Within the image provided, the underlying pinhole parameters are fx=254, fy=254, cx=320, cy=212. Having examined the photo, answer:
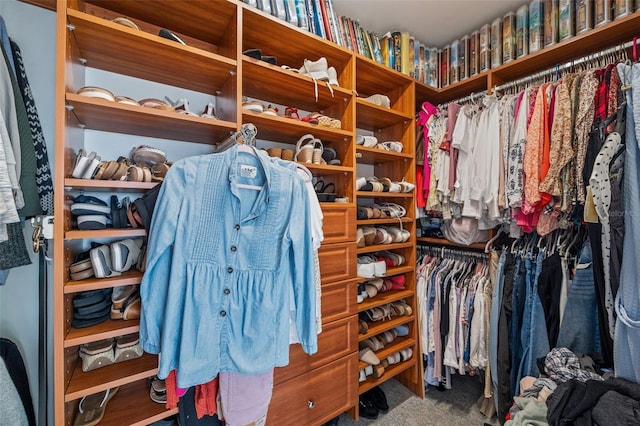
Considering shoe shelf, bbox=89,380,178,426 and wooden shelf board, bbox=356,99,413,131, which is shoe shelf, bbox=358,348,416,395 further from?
wooden shelf board, bbox=356,99,413,131

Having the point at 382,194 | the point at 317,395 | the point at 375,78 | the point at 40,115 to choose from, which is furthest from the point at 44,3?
the point at 317,395

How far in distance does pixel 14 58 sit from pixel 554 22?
8.02ft

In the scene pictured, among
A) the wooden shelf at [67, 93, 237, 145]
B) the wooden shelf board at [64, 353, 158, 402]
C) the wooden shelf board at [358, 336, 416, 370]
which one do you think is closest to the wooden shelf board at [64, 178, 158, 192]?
the wooden shelf at [67, 93, 237, 145]

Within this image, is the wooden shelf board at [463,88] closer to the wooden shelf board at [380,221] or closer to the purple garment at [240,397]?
the wooden shelf board at [380,221]

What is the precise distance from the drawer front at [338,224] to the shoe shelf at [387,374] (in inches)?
36.1

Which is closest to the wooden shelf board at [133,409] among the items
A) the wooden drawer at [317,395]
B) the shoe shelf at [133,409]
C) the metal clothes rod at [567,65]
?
the shoe shelf at [133,409]

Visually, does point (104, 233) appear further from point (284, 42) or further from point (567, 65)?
point (567, 65)

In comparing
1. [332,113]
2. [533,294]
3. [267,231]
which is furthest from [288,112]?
[533,294]

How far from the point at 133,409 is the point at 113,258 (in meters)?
0.57

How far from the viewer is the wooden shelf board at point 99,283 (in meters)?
0.79

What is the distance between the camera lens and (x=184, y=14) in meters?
1.09

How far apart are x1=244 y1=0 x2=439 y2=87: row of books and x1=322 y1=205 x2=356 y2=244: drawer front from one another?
37.1 inches

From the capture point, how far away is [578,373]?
3.31ft

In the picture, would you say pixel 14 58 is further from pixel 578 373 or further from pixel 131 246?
pixel 578 373
